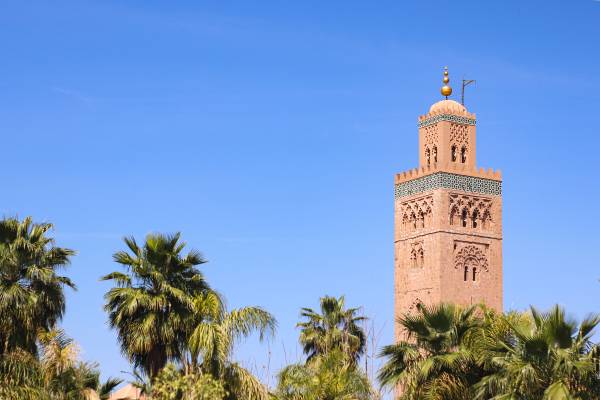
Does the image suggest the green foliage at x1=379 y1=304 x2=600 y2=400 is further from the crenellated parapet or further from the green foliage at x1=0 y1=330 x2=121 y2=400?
the crenellated parapet

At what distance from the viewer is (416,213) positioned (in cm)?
5547

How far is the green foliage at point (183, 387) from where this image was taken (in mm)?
24422

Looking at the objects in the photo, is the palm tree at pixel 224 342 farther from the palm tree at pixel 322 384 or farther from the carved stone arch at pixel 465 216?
the carved stone arch at pixel 465 216

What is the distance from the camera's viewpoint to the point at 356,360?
4431 centimetres

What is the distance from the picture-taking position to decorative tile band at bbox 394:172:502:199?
178 feet

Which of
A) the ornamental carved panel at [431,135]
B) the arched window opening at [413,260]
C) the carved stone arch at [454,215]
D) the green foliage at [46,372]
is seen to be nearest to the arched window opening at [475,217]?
the carved stone arch at [454,215]

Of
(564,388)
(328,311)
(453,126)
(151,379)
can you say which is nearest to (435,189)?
(453,126)

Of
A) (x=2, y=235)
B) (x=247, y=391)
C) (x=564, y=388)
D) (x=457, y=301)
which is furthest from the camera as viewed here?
(x=457, y=301)

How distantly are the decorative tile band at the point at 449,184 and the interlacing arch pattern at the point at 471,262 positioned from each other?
7.89ft

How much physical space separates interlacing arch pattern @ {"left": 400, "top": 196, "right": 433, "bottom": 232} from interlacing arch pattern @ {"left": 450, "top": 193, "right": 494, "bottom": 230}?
0.94 meters

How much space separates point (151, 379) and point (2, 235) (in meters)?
4.23

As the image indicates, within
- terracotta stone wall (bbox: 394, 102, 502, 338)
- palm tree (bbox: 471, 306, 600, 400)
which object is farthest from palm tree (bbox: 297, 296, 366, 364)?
palm tree (bbox: 471, 306, 600, 400)

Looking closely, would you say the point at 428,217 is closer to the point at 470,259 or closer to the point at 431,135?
the point at 470,259

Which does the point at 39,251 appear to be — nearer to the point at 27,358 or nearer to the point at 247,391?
the point at 27,358
